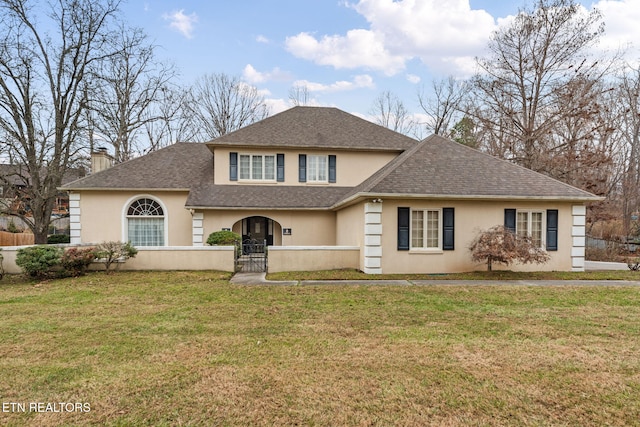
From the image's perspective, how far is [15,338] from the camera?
18.4 ft

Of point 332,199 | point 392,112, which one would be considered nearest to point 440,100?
point 392,112

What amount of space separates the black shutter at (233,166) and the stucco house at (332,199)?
5 centimetres

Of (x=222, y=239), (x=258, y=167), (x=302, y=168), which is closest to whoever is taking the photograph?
(x=222, y=239)

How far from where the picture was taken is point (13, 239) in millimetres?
23156

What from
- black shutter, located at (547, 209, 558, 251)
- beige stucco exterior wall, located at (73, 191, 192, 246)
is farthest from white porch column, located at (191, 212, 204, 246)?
black shutter, located at (547, 209, 558, 251)

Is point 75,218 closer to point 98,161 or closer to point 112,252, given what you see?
point 98,161

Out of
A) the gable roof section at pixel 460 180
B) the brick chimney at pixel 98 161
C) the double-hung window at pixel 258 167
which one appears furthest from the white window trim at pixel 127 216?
the gable roof section at pixel 460 180

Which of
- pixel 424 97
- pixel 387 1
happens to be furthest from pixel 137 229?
pixel 424 97

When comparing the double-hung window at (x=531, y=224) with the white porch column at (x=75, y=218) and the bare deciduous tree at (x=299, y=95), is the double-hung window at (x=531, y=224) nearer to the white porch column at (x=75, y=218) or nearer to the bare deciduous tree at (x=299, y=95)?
the white porch column at (x=75, y=218)

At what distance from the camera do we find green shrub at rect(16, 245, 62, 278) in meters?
11.0

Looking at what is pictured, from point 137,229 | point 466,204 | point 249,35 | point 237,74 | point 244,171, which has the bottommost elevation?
point 137,229

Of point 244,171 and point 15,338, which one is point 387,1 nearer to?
point 244,171

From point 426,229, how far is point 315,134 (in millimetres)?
8331

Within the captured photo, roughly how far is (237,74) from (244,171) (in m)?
19.0
